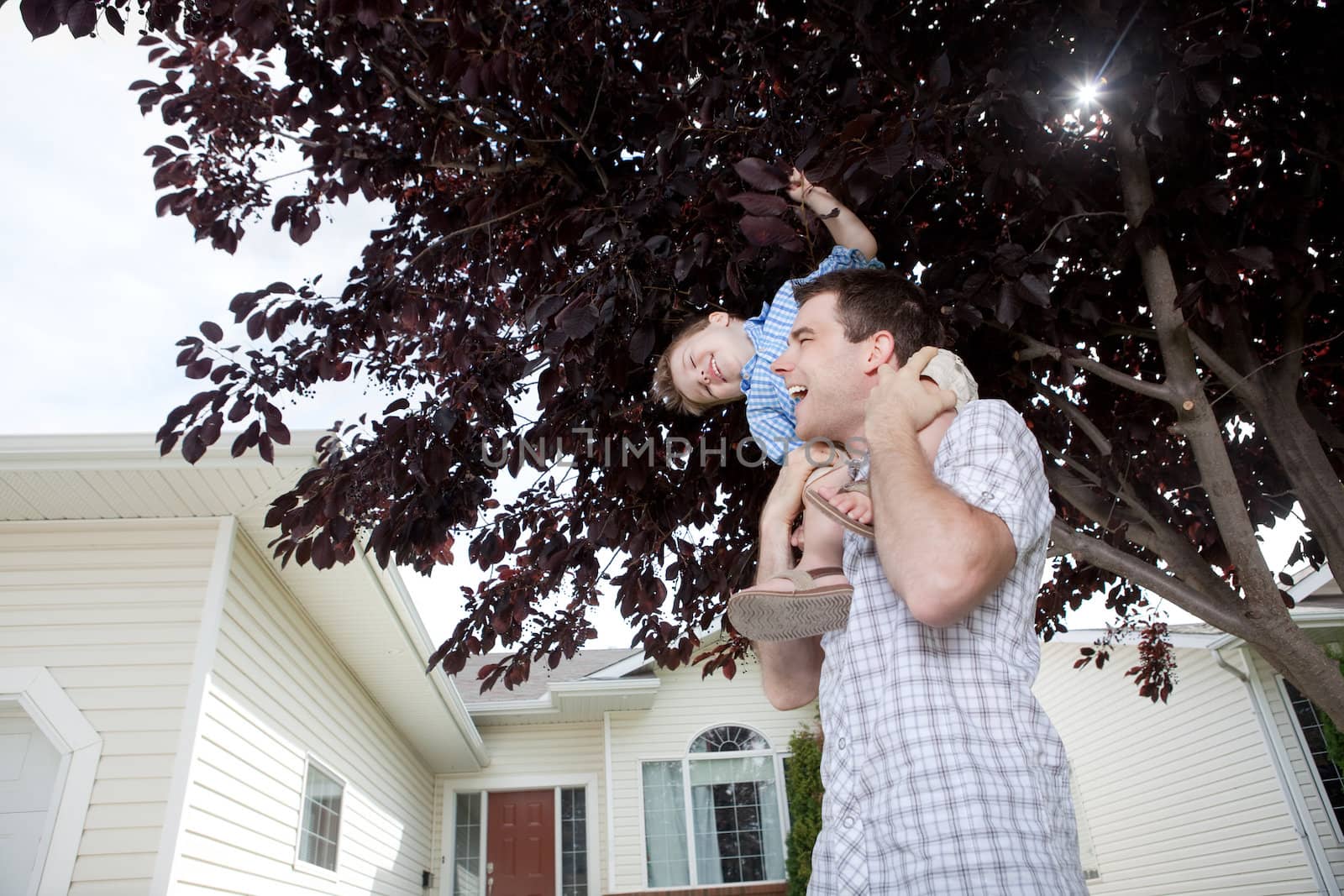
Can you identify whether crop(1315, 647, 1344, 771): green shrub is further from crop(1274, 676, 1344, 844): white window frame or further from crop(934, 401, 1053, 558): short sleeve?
crop(934, 401, 1053, 558): short sleeve

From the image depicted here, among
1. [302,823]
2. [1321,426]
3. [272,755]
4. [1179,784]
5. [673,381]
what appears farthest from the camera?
[1179,784]

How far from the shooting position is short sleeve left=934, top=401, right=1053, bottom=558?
3.89ft

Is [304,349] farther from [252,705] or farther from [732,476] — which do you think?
[252,705]

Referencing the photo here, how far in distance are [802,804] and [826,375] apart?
1031cm

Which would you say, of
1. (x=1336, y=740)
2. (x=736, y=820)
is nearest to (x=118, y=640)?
(x=736, y=820)

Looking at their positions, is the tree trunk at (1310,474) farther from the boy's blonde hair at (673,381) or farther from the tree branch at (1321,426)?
the boy's blonde hair at (673,381)

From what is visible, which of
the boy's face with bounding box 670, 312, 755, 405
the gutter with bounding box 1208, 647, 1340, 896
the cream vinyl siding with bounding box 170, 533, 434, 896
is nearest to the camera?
the boy's face with bounding box 670, 312, 755, 405

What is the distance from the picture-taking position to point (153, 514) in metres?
5.59

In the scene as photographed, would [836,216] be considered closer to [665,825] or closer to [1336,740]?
[1336,740]

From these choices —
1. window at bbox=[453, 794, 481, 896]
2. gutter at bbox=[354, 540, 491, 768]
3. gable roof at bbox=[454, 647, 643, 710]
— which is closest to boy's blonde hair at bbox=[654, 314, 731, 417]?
gutter at bbox=[354, 540, 491, 768]

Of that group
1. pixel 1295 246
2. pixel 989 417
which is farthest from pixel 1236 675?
pixel 989 417

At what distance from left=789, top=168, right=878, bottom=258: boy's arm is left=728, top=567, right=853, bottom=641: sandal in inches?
38.6

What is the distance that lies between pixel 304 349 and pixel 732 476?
161cm

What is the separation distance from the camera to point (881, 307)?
155cm
